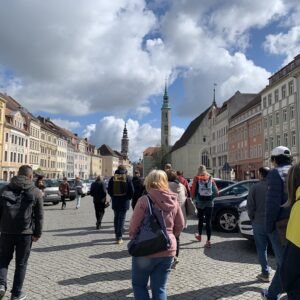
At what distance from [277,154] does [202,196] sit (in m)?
4.44

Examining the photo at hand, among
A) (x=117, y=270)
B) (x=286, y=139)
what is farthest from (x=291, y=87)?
(x=117, y=270)

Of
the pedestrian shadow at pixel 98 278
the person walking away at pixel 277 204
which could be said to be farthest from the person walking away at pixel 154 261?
the pedestrian shadow at pixel 98 278

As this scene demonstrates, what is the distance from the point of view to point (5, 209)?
200 inches

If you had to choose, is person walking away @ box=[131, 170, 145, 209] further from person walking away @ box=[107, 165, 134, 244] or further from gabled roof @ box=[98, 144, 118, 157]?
gabled roof @ box=[98, 144, 118, 157]

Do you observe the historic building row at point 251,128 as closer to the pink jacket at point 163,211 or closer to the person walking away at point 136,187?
the person walking away at point 136,187

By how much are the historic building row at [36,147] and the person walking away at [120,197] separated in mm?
24590

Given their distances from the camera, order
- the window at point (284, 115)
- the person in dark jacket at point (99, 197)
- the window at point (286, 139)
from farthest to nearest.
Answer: the window at point (284, 115)
the window at point (286, 139)
the person in dark jacket at point (99, 197)

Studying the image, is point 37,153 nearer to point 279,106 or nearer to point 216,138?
point 216,138

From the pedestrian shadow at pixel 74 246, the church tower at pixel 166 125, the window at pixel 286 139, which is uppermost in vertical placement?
the church tower at pixel 166 125

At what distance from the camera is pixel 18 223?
5035 millimetres

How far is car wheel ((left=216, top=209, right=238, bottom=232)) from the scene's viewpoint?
12.1 metres

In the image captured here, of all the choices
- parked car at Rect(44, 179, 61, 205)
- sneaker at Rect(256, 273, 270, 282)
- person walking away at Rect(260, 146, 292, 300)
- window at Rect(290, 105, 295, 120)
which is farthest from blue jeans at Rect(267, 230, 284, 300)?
window at Rect(290, 105, 295, 120)

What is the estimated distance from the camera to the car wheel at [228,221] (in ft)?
39.6

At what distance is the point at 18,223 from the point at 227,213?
8.27 metres
